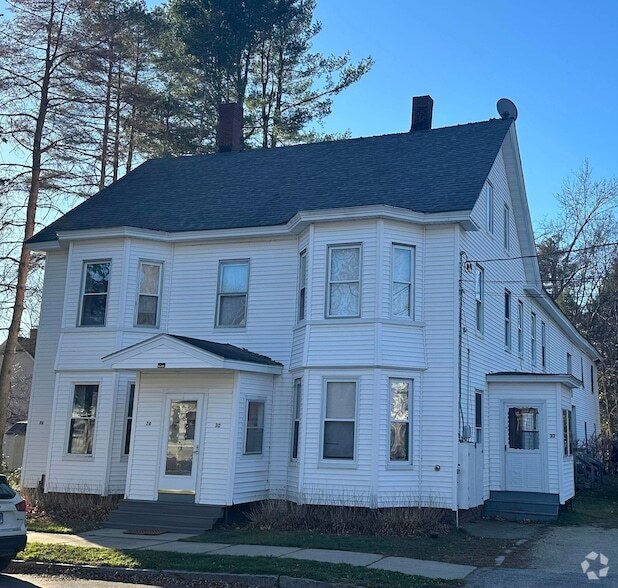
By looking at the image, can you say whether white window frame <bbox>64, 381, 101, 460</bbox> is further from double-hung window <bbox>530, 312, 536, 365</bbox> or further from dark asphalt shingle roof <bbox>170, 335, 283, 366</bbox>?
double-hung window <bbox>530, 312, 536, 365</bbox>

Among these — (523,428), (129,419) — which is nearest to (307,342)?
(129,419)

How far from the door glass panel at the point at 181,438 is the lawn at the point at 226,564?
3649mm

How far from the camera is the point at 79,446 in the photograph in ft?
55.3

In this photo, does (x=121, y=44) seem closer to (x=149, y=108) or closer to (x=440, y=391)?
(x=149, y=108)

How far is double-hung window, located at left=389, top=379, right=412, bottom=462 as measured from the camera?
1469 cm

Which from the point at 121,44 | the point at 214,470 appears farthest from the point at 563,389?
the point at 121,44

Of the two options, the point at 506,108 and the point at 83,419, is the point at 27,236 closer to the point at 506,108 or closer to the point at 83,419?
the point at 83,419

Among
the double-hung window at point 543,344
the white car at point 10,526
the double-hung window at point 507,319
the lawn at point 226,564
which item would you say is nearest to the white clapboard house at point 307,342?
the double-hung window at point 507,319

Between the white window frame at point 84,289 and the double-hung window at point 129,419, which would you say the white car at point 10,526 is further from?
the white window frame at point 84,289

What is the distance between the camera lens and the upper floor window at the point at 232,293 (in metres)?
17.2

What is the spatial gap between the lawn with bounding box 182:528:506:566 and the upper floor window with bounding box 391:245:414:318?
4.49 m

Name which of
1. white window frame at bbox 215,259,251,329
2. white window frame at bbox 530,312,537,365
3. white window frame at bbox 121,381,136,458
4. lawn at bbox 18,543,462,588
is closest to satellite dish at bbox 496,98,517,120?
white window frame at bbox 530,312,537,365

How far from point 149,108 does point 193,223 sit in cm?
1262

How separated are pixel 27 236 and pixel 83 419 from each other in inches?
286
